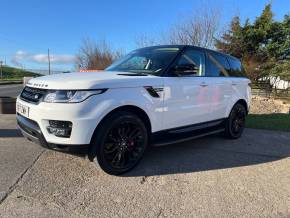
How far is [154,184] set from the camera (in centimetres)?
377

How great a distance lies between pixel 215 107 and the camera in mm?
5469

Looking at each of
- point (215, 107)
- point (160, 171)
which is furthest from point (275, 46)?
point (160, 171)

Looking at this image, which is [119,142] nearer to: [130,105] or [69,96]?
[130,105]

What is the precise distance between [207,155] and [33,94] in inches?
114

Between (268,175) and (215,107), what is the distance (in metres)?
1.63

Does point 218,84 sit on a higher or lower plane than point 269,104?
higher

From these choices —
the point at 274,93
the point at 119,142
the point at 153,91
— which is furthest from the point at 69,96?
the point at 274,93

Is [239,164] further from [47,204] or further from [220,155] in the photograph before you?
[47,204]

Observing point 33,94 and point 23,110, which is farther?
point 23,110

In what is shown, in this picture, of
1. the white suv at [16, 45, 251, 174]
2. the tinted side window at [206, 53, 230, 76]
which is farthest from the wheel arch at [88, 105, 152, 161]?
the tinted side window at [206, 53, 230, 76]

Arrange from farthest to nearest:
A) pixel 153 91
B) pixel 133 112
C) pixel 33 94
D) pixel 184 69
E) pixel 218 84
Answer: pixel 218 84 → pixel 184 69 → pixel 153 91 → pixel 133 112 → pixel 33 94

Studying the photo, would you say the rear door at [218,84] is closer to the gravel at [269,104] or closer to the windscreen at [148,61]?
the windscreen at [148,61]

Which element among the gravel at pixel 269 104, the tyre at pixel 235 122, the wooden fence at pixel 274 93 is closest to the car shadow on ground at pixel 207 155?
the tyre at pixel 235 122

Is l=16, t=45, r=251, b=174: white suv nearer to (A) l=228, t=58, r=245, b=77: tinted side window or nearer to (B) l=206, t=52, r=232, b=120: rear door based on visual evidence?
(B) l=206, t=52, r=232, b=120: rear door
